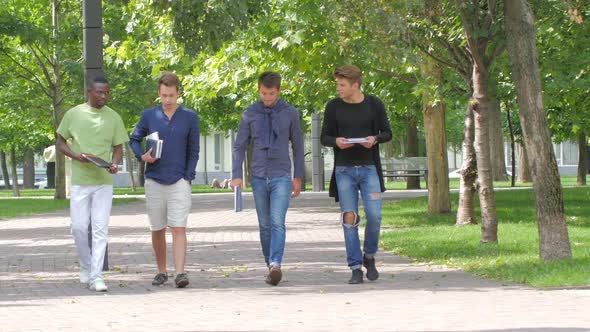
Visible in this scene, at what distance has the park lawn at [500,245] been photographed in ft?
35.4

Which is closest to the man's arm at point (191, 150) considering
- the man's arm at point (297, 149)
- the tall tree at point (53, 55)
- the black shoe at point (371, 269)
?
the man's arm at point (297, 149)

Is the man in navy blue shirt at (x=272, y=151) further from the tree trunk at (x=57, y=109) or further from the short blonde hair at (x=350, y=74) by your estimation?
the tree trunk at (x=57, y=109)

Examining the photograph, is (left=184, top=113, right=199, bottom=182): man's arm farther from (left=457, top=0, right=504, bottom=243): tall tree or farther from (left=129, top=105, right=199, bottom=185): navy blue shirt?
(left=457, top=0, right=504, bottom=243): tall tree

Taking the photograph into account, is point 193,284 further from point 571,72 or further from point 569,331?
point 571,72

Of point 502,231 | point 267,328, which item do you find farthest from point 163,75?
point 502,231

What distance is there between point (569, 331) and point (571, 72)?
15918 mm

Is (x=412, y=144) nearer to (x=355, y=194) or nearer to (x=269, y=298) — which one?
(x=355, y=194)

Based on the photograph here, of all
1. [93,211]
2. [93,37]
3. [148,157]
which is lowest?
[93,211]

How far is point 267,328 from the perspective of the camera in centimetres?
788

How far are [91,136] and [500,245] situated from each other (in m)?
5.68

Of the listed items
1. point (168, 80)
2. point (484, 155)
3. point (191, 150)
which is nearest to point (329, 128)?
point (191, 150)

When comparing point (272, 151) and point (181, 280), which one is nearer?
point (181, 280)

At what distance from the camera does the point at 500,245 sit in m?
14.9

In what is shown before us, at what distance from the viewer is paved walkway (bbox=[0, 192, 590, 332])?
26.5ft
